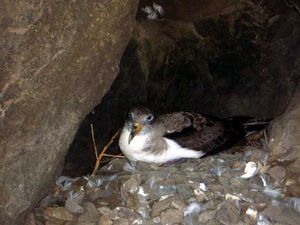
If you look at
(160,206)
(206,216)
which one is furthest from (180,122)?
(206,216)

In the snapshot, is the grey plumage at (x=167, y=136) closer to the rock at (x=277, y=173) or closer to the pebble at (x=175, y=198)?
the pebble at (x=175, y=198)

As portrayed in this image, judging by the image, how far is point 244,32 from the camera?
678 cm

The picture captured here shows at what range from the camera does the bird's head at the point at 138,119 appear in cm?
571

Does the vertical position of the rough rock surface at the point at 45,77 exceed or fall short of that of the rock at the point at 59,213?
it exceeds it

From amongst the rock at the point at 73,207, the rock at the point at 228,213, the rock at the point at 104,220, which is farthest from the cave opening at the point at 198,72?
the rock at the point at 228,213

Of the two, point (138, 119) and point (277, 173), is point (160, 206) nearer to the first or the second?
point (138, 119)

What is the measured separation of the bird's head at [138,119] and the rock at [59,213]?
94cm

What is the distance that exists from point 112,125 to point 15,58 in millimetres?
2265

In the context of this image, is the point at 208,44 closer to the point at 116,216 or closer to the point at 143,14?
the point at 143,14

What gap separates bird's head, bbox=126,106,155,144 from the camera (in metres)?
5.71

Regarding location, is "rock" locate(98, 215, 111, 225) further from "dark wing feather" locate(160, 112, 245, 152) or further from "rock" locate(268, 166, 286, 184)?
"rock" locate(268, 166, 286, 184)

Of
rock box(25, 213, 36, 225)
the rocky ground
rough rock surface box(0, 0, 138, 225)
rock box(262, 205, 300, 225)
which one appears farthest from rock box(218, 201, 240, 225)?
rock box(25, 213, 36, 225)

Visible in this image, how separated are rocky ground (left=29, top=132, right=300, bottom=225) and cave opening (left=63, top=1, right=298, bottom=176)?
48 centimetres

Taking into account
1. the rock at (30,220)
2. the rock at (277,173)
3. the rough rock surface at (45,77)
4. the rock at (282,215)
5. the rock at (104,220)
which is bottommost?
the rock at (104,220)
